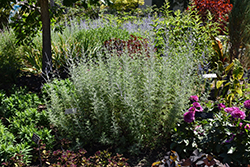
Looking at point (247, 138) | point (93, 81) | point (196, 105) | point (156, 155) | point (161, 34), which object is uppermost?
point (161, 34)

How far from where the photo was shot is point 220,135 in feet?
7.99

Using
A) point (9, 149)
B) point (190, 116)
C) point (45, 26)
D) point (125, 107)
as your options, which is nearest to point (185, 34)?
point (190, 116)

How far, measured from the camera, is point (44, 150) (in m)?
2.66

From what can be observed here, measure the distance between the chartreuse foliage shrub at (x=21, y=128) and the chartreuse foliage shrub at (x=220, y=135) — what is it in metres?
1.59

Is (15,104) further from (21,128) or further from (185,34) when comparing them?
(185,34)

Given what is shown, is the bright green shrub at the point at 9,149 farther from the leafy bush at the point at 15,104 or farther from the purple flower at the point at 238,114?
the purple flower at the point at 238,114

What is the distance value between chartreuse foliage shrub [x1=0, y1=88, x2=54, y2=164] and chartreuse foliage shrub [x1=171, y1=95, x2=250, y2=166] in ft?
5.22

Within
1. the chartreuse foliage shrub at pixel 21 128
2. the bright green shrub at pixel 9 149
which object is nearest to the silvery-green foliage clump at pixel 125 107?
the chartreuse foliage shrub at pixel 21 128

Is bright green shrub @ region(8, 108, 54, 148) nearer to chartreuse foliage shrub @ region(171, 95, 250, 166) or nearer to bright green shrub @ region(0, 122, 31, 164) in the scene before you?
bright green shrub @ region(0, 122, 31, 164)

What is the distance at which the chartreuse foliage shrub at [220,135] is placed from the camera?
2279mm

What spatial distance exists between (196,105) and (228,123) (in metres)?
0.38

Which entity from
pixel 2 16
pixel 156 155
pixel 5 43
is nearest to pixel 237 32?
pixel 156 155

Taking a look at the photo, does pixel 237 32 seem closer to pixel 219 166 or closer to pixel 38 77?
pixel 219 166

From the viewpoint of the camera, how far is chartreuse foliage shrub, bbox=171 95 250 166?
2279mm
